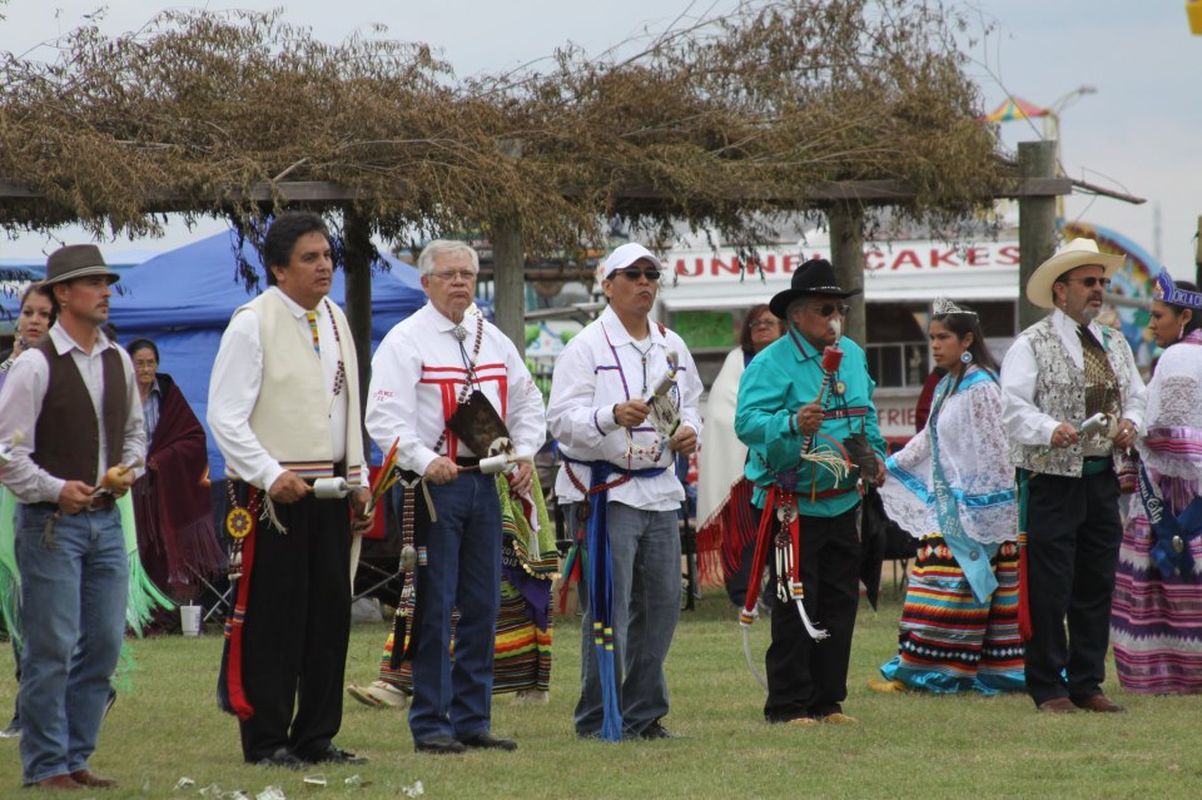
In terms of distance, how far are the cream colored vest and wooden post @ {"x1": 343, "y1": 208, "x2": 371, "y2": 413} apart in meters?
6.31

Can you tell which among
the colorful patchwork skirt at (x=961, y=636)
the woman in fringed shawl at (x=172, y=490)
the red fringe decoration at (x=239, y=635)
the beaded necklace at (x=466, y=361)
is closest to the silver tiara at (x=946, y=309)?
the colorful patchwork skirt at (x=961, y=636)

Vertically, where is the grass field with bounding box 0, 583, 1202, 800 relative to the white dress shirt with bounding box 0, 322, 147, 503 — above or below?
below

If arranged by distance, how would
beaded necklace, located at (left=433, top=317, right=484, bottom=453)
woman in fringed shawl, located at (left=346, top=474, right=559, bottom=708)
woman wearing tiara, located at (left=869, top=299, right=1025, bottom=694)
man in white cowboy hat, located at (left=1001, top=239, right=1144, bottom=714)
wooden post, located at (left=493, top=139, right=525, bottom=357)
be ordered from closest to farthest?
beaded necklace, located at (left=433, top=317, right=484, bottom=453), man in white cowboy hat, located at (left=1001, top=239, right=1144, bottom=714), woman in fringed shawl, located at (left=346, top=474, right=559, bottom=708), woman wearing tiara, located at (left=869, top=299, right=1025, bottom=694), wooden post, located at (left=493, top=139, right=525, bottom=357)

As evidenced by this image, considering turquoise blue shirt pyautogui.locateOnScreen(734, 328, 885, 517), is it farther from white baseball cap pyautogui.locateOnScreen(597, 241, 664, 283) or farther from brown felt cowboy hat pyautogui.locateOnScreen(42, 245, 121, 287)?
brown felt cowboy hat pyautogui.locateOnScreen(42, 245, 121, 287)

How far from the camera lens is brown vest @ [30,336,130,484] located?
21.2ft

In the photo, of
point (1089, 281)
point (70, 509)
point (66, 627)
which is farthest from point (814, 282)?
point (66, 627)

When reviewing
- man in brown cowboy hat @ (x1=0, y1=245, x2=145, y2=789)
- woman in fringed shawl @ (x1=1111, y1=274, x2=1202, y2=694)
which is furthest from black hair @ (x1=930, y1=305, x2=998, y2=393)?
man in brown cowboy hat @ (x1=0, y1=245, x2=145, y2=789)

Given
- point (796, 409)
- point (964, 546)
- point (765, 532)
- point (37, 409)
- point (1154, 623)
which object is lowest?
point (1154, 623)

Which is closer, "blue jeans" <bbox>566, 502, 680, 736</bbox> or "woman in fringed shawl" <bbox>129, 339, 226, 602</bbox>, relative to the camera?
"blue jeans" <bbox>566, 502, 680, 736</bbox>

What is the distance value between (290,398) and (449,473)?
0.64 metres

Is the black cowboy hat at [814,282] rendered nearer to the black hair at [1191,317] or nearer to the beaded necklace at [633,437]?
the beaded necklace at [633,437]

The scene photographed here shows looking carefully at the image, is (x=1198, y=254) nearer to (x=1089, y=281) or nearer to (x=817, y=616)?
(x=1089, y=281)

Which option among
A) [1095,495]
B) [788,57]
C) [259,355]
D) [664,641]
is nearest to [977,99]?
[788,57]

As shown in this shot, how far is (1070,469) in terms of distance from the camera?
26.9ft
